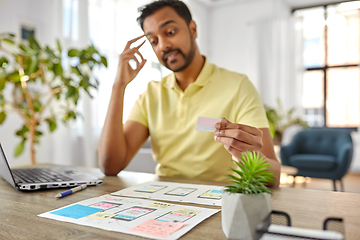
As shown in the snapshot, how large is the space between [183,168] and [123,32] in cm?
292

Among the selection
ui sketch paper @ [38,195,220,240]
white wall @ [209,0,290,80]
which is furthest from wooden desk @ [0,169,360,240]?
white wall @ [209,0,290,80]

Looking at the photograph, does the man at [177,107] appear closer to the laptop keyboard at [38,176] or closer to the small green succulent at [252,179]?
the laptop keyboard at [38,176]

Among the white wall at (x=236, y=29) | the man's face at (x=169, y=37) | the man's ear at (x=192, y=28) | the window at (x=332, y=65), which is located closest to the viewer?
the man's face at (x=169, y=37)

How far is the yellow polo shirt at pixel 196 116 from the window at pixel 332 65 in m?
4.61

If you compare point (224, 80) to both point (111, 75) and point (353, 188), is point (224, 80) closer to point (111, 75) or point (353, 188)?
point (111, 75)

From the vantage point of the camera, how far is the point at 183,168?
125 centimetres

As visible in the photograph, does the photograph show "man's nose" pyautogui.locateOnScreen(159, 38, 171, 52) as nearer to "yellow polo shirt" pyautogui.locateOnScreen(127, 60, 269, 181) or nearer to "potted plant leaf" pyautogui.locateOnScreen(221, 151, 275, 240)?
"yellow polo shirt" pyautogui.locateOnScreen(127, 60, 269, 181)

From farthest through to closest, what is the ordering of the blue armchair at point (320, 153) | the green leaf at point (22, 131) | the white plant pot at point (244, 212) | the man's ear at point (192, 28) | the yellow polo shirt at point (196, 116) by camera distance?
the blue armchair at point (320, 153) → the green leaf at point (22, 131) → the man's ear at point (192, 28) → the yellow polo shirt at point (196, 116) → the white plant pot at point (244, 212)

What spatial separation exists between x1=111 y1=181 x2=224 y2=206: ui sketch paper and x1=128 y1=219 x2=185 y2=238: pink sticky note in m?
0.17

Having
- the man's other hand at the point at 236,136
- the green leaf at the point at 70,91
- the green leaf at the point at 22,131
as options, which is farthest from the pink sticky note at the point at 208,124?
the green leaf at the point at 22,131

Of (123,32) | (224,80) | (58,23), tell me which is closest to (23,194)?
(224,80)

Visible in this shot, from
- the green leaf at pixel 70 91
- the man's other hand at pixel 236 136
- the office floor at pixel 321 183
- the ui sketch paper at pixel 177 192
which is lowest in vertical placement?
the office floor at pixel 321 183

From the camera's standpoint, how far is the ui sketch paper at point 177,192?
0.74 metres

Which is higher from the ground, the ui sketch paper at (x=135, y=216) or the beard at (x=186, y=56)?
the beard at (x=186, y=56)
